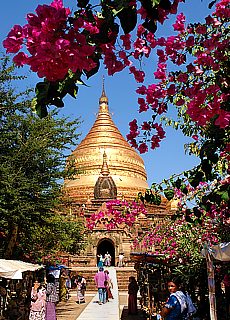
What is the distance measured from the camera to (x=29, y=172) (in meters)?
12.2

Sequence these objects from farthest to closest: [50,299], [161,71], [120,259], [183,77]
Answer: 1. [120,259]
2. [50,299]
3. [161,71]
4. [183,77]

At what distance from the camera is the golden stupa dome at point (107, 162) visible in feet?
138

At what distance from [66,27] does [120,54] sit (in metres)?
1.05

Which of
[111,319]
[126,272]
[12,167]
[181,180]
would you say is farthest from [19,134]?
[126,272]

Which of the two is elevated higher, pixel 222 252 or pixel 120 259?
pixel 120 259

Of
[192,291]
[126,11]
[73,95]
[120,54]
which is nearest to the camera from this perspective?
[126,11]

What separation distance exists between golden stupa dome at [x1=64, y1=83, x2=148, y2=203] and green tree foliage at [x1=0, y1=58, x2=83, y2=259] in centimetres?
2720

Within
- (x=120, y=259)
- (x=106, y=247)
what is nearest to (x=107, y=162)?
(x=106, y=247)

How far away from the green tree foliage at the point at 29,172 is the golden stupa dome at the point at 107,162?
2720cm

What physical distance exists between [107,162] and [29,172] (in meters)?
→ 32.2

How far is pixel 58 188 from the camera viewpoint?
1236cm

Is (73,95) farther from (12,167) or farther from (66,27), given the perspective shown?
(12,167)

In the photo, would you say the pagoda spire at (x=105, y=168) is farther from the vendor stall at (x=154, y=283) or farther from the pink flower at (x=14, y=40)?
the pink flower at (x=14, y=40)

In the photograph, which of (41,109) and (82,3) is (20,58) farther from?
(82,3)
